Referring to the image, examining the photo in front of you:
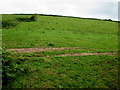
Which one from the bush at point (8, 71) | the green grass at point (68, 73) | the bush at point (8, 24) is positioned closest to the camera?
the bush at point (8, 71)

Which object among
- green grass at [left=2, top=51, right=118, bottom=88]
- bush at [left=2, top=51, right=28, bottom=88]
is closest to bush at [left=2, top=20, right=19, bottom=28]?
green grass at [left=2, top=51, right=118, bottom=88]

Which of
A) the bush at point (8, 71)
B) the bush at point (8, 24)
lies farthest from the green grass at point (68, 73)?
the bush at point (8, 24)

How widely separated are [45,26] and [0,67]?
128 feet

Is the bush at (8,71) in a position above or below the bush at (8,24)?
below

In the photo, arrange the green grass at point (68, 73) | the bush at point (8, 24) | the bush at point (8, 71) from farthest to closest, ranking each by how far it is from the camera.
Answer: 1. the bush at point (8, 24)
2. the green grass at point (68, 73)
3. the bush at point (8, 71)

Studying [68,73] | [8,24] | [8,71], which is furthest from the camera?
[8,24]

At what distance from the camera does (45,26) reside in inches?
2096

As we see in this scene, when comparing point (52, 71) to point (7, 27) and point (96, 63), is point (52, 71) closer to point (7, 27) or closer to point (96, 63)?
point (96, 63)

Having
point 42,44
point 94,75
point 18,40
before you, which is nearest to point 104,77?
point 94,75

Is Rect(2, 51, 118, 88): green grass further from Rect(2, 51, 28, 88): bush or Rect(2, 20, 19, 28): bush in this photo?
Rect(2, 20, 19, 28): bush

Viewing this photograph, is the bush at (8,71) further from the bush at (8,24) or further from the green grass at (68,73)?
the bush at (8,24)

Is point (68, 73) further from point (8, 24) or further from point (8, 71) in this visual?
point (8, 24)

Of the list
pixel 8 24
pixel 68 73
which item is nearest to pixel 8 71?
pixel 68 73

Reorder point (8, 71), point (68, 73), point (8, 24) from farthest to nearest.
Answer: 1. point (8, 24)
2. point (68, 73)
3. point (8, 71)
